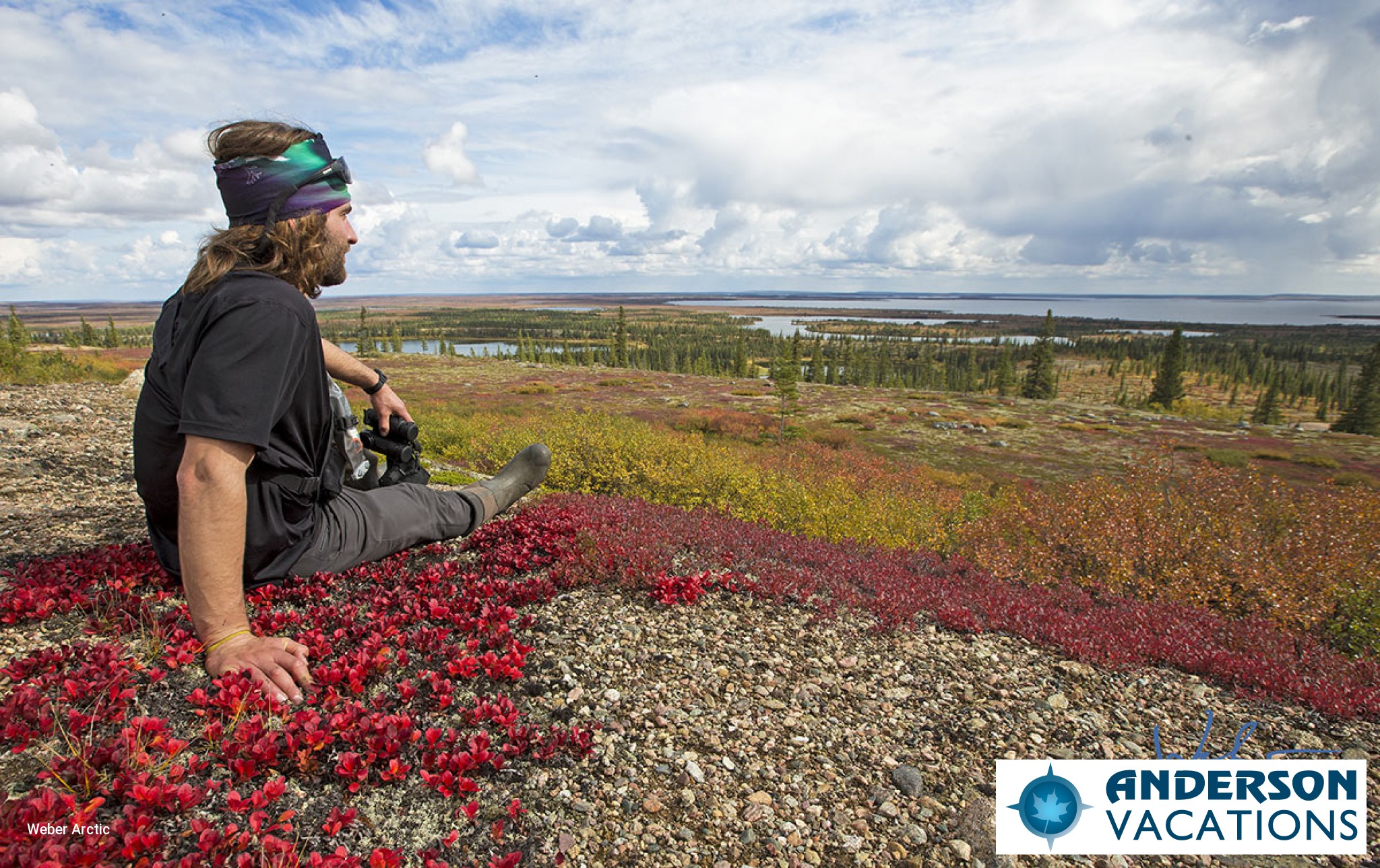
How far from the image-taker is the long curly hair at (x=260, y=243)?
2957mm

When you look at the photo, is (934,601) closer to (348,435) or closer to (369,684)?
(369,684)

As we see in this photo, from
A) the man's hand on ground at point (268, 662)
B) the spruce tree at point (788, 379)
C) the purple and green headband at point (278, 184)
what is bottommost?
the spruce tree at point (788, 379)

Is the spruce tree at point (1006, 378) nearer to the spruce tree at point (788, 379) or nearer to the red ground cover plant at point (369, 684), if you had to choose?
the spruce tree at point (788, 379)

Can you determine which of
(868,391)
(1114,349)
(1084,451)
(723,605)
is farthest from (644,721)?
(1114,349)

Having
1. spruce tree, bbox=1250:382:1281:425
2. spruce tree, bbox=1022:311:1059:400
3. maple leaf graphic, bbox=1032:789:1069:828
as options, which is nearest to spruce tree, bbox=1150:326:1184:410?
spruce tree, bbox=1022:311:1059:400

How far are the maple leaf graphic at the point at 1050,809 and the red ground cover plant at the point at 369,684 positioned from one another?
1.78 meters

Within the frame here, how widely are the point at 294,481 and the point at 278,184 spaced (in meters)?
1.48

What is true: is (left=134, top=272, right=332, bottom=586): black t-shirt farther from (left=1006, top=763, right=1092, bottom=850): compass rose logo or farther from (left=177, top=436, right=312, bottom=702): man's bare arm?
(left=1006, top=763, right=1092, bottom=850): compass rose logo

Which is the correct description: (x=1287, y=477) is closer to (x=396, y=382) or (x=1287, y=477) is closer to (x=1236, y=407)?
(x=396, y=382)

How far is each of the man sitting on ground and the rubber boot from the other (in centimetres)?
167

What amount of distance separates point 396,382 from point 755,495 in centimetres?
4881

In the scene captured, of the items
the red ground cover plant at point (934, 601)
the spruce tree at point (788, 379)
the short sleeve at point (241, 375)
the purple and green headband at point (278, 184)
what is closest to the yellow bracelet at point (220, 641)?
the short sleeve at point (241, 375)

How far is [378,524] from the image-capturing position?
4402 millimetres

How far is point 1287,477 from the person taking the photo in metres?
33.2
